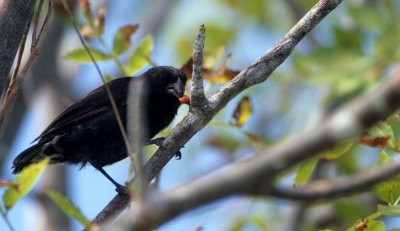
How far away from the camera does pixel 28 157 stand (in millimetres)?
4695

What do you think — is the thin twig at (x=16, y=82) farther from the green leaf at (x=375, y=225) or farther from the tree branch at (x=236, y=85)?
the green leaf at (x=375, y=225)

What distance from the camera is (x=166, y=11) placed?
28.6 feet

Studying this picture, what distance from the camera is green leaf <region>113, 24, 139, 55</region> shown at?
3928mm

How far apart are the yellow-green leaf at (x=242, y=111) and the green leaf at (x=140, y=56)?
589 millimetres

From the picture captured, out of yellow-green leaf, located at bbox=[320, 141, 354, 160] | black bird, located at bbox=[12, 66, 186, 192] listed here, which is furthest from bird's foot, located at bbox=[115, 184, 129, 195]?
yellow-green leaf, located at bbox=[320, 141, 354, 160]

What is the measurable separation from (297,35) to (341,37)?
1.88 meters

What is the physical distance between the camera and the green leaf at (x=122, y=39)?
3.93 meters

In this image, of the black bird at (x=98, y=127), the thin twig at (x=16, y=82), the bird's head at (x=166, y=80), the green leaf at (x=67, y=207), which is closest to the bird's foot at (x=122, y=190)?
the black bird at (x=98, y=127)

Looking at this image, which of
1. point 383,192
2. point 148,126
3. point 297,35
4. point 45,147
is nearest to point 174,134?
point 297,35

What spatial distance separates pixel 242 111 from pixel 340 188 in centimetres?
232

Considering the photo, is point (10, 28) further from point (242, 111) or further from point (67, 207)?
point (242, 111)

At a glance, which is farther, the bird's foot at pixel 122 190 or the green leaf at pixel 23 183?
the bird's foot at pixel 122 190

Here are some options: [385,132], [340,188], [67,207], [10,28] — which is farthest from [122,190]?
[340,188]

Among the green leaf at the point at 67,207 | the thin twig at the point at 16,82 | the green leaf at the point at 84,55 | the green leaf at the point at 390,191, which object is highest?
the green leaf at the point at 84,55
